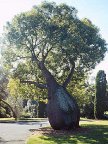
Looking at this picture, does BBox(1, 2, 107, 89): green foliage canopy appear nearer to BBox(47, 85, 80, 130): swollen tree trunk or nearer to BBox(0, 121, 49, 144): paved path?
BBox(47, 85, 80, 130): swollen tree trunk

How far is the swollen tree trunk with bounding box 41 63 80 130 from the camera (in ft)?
86.1

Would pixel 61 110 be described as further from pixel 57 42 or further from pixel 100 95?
pixel 100 95

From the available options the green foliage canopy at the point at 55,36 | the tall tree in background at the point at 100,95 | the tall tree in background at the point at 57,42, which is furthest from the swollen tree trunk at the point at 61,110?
the tall tree in background at the point at 100,95

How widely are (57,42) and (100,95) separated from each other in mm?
26395

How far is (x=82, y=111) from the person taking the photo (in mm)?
55312

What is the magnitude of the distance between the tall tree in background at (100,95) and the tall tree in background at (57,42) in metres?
21.7

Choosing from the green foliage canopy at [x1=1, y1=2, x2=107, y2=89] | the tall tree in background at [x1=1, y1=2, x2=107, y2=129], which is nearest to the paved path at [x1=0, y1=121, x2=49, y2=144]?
the tall tree in background at [x1=1, y1=2, x2=107, y2=129]

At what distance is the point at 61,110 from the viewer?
2622 centimetres

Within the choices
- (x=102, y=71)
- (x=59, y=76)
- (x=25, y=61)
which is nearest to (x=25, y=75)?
(x=25, y=61)

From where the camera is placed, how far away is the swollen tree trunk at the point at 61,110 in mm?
26234

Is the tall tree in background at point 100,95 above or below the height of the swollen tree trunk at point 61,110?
above

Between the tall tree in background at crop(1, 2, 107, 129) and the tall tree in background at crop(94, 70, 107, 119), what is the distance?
21.7 metres

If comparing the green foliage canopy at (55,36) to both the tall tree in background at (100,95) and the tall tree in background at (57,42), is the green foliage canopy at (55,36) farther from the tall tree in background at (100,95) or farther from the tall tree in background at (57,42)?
the tall tree in background at (100,95)

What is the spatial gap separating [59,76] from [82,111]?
22.5 metres
